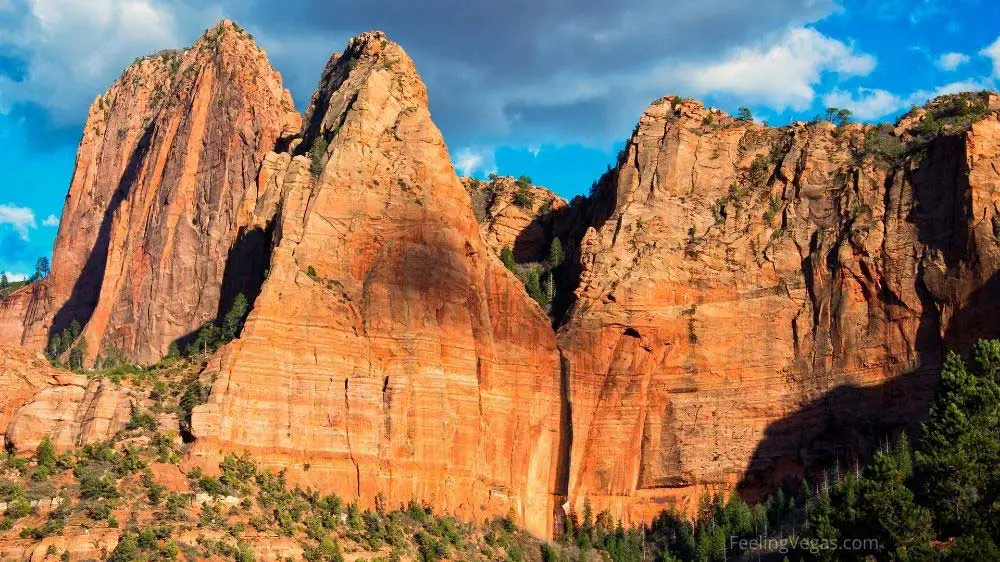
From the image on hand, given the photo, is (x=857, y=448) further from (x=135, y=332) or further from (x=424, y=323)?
(x=135, y=332)

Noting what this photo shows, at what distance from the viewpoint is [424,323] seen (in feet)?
382

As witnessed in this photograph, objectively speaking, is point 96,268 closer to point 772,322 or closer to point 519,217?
point 519,217

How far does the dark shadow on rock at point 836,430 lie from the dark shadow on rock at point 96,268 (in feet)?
199

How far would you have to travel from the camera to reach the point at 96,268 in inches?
5979

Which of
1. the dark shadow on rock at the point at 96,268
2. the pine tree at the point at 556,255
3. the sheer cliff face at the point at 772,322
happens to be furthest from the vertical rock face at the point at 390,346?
the dark shadow on rock at the point at 96,268

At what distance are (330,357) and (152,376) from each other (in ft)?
39.4

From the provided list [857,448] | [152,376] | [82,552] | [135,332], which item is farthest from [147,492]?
[857,448]

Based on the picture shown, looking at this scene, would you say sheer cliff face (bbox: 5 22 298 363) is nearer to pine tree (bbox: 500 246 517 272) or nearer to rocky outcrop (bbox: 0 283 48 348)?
rocky outcrop (bbox: 0 283 48 348)

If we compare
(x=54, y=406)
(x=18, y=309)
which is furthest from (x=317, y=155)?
(x=18, y=309)

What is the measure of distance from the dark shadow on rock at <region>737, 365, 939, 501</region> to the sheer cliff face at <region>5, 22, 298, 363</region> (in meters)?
43.7

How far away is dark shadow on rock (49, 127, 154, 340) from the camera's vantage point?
149500 millimetres

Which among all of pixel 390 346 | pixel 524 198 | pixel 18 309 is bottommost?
pixel 390 346

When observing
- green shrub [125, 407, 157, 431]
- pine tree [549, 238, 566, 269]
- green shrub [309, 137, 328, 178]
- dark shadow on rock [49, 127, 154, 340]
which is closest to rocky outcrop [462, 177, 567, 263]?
pine tree [549, 238, 566, 269]

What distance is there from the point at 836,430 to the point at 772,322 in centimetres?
990
